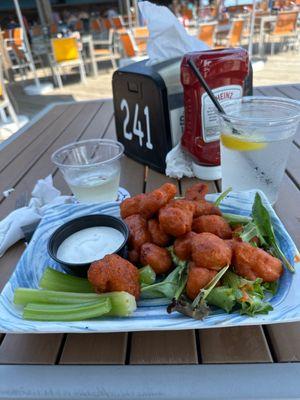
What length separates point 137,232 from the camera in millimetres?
799

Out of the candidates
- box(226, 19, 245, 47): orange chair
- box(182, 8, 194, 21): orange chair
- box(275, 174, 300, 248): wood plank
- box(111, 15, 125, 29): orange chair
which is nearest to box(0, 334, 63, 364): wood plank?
box(275, 174, 300, 248): wood plank

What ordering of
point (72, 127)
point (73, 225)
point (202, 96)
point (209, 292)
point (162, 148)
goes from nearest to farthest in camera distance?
point (209, 292)
point (73, 225)
point (202, 96)
point (162, 148)
point (72, 127)

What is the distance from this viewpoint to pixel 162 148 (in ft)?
4.20

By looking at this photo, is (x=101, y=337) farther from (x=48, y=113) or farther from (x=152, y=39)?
(x=48, y=113)

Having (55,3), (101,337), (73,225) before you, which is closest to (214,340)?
(101,337)

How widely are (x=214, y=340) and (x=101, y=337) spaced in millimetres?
210

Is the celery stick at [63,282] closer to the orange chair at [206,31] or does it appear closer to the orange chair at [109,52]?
the orange chair at [206,31]

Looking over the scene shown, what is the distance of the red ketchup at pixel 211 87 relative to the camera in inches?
42.7

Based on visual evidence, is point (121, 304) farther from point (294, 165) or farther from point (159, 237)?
point (294, 165)

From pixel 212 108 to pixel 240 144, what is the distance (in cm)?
22

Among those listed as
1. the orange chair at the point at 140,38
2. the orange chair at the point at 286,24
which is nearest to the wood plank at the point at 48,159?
the orange chair at the point at 140,38

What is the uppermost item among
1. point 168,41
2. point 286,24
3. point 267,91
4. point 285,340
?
point 168,41

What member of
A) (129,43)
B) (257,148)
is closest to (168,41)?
(257,148)

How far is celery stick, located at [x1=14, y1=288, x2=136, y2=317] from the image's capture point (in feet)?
2.08
